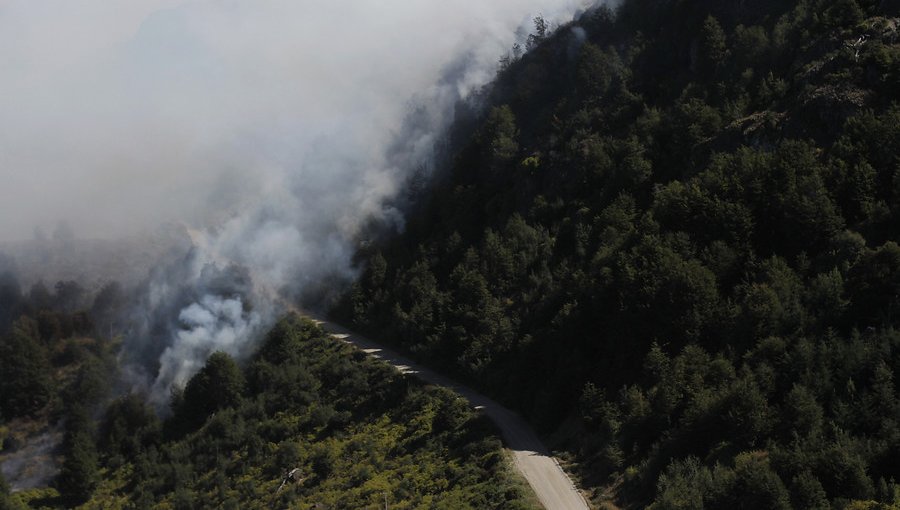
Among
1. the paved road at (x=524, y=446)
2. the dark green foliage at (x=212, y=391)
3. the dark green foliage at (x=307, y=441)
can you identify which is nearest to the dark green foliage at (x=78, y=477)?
the dark green foliage at (x=307, y=441)

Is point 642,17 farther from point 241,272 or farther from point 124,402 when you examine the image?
point 124,402

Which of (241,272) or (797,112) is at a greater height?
(241,272)

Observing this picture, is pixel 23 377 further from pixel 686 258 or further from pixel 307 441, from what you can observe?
pixel 686 258

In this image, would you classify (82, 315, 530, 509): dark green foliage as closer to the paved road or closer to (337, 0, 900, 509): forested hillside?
the paved road

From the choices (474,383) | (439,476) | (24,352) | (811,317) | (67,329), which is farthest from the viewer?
(67,329)

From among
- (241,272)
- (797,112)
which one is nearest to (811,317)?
(797,112)

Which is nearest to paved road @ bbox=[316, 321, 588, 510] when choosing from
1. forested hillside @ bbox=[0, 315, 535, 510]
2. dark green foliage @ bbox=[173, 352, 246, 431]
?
forested hillside @ bbox=[0, 315, 535, 510]

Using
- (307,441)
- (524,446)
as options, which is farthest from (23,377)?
(524,446)

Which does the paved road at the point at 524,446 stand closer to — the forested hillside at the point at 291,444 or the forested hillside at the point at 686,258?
the forested hillside at the point at 291,444
